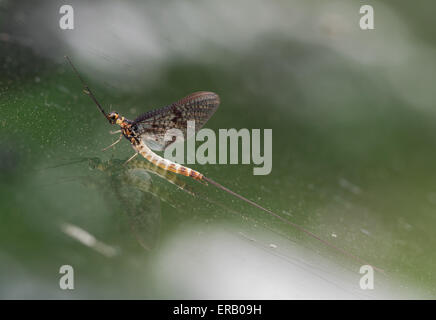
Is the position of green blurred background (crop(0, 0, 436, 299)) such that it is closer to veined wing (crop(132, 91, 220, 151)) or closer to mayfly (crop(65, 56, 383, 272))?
mayfly (crop(65, 56, 383, 272))

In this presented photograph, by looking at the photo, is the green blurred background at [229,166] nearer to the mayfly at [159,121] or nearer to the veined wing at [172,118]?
the mayfly at [159,121]

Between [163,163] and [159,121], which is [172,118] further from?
[163,163]

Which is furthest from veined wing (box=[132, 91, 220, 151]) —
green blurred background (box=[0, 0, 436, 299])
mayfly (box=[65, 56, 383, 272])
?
green blurred background (box=[0, 0, 436, 299])

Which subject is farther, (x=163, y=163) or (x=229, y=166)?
(x=229, y=166)

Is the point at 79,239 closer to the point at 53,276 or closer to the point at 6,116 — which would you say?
the point at 53,276

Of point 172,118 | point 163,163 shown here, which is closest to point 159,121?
point 172,118

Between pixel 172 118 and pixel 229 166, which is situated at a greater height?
pixel 172 118

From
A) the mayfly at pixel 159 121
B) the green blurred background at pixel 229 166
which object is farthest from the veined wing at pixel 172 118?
the green blurred background at pixel 229 166
